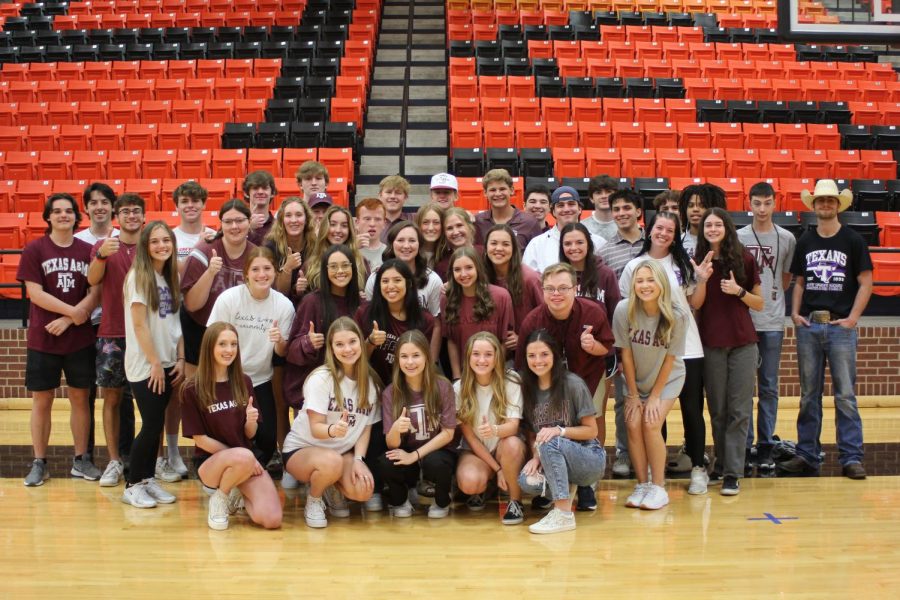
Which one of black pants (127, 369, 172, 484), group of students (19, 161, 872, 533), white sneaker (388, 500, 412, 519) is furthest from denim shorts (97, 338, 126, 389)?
white sneaker (388, 500, 412, 519)

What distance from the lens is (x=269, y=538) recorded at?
407 centimetres

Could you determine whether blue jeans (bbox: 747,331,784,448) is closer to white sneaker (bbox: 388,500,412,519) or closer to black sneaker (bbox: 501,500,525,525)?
black sneaker (bbox: 501,500,525,525)

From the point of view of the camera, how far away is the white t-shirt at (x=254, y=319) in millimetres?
4527

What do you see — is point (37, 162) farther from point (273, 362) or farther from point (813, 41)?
point (813, 41)

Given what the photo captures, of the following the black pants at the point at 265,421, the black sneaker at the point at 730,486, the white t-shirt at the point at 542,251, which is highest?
the white t-shirt at the point at 542,251

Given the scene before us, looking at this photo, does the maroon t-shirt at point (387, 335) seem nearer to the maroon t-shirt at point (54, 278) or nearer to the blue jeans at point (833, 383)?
the maroon t-shirt at point (54, 278)

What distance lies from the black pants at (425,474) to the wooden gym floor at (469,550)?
12 centimetres

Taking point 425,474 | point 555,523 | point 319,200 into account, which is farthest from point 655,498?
point 319,200

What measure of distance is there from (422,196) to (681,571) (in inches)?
265

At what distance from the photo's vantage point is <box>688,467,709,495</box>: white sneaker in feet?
15.3

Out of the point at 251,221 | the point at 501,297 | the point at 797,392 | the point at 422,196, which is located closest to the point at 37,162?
the point at 422,196

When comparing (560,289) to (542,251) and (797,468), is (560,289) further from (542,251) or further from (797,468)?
(797,468)

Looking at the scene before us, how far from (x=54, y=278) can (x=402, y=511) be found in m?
2.29

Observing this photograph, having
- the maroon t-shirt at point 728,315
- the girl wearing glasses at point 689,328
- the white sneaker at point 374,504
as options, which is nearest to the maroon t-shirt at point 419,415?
the white sneaker at point 374,504
